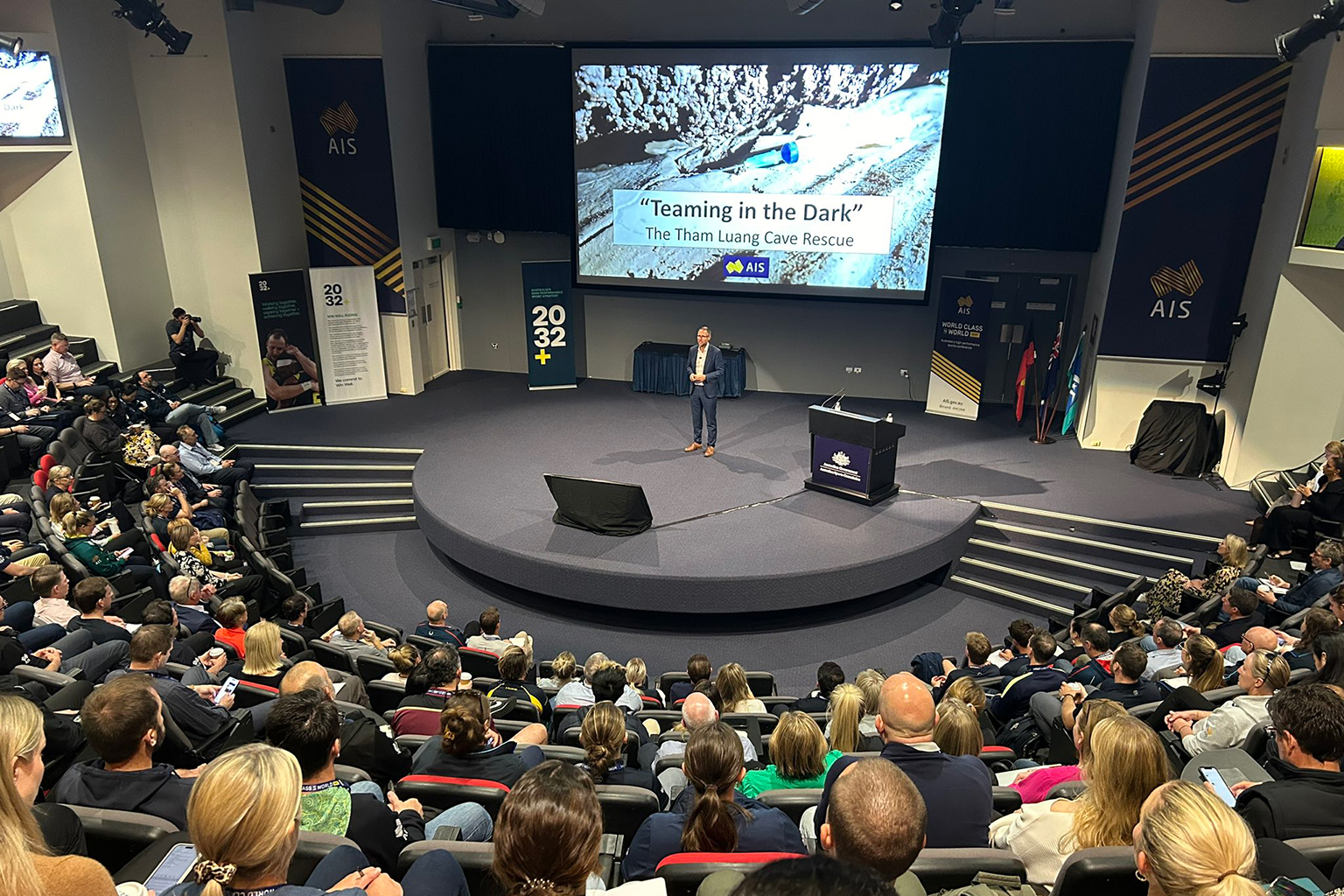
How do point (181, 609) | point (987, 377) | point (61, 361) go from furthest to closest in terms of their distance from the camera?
point (987, 377) → point (61, 361) → point (181, 609)

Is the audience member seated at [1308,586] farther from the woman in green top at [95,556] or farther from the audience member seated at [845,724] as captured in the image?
the woman in green top at [95,556]

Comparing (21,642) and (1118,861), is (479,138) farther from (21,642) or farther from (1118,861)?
(1118,861)

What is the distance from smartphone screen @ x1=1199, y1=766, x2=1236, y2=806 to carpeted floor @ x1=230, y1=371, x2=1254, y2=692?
4.16 metres

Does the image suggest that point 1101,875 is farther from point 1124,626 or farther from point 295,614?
point 295,614

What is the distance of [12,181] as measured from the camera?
1117 centimetres

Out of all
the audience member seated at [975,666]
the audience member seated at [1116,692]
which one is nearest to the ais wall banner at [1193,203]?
the audience member seated at [975,666]

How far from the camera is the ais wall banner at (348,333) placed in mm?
12602

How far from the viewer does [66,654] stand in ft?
16.9

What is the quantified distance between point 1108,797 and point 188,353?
40.4ft

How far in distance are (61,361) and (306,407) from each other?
10.5 ft

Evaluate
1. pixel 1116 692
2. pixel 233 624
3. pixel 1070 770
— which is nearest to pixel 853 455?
pixel 1116 692

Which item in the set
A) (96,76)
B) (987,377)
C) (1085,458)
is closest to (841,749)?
(1085,458)

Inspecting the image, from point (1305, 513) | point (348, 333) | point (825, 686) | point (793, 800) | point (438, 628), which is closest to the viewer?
point (793, 800)

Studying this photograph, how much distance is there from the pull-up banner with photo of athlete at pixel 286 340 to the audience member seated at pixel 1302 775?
478 inches
